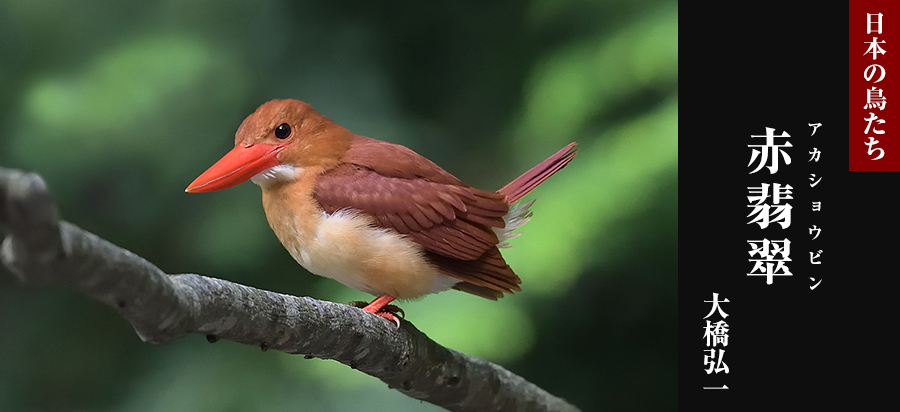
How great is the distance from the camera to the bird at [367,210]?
106 centimetres

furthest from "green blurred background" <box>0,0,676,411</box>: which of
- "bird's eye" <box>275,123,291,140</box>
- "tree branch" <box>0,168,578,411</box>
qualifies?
"bird's eye" <box>275,123,291,140</box>

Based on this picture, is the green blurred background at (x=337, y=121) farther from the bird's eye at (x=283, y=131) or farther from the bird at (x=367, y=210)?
the bird's eye at (x=283, y=131)

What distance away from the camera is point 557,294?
1.79 m

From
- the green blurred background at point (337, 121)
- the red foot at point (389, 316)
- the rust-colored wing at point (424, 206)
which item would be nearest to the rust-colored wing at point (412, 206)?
the rust-colored wing at point (424, 206)

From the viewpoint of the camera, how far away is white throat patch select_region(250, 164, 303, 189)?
1.06m

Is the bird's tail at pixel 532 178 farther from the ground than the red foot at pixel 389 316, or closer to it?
farther from the ground

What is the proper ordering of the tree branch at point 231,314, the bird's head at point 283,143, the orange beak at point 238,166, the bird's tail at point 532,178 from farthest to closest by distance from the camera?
1. the bird's tail at point 532,178
2. the bird's head at point 283,143
3. the orange beak at point 238,166
4. the tree branch at point 231,314

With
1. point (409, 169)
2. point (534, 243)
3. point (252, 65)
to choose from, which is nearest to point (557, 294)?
point (534, 243)

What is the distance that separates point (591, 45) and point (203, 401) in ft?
4.13

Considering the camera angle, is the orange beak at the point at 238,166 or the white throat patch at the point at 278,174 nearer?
the orange beak at the point at 238,166

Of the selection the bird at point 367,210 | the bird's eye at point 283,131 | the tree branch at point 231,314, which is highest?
the bird's eye at point 283,131

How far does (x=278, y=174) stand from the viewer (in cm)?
107

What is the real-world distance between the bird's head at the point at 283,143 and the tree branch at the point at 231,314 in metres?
0.22

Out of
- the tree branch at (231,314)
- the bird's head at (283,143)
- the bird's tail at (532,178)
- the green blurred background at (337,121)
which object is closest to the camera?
the tree branch at (231,314)
